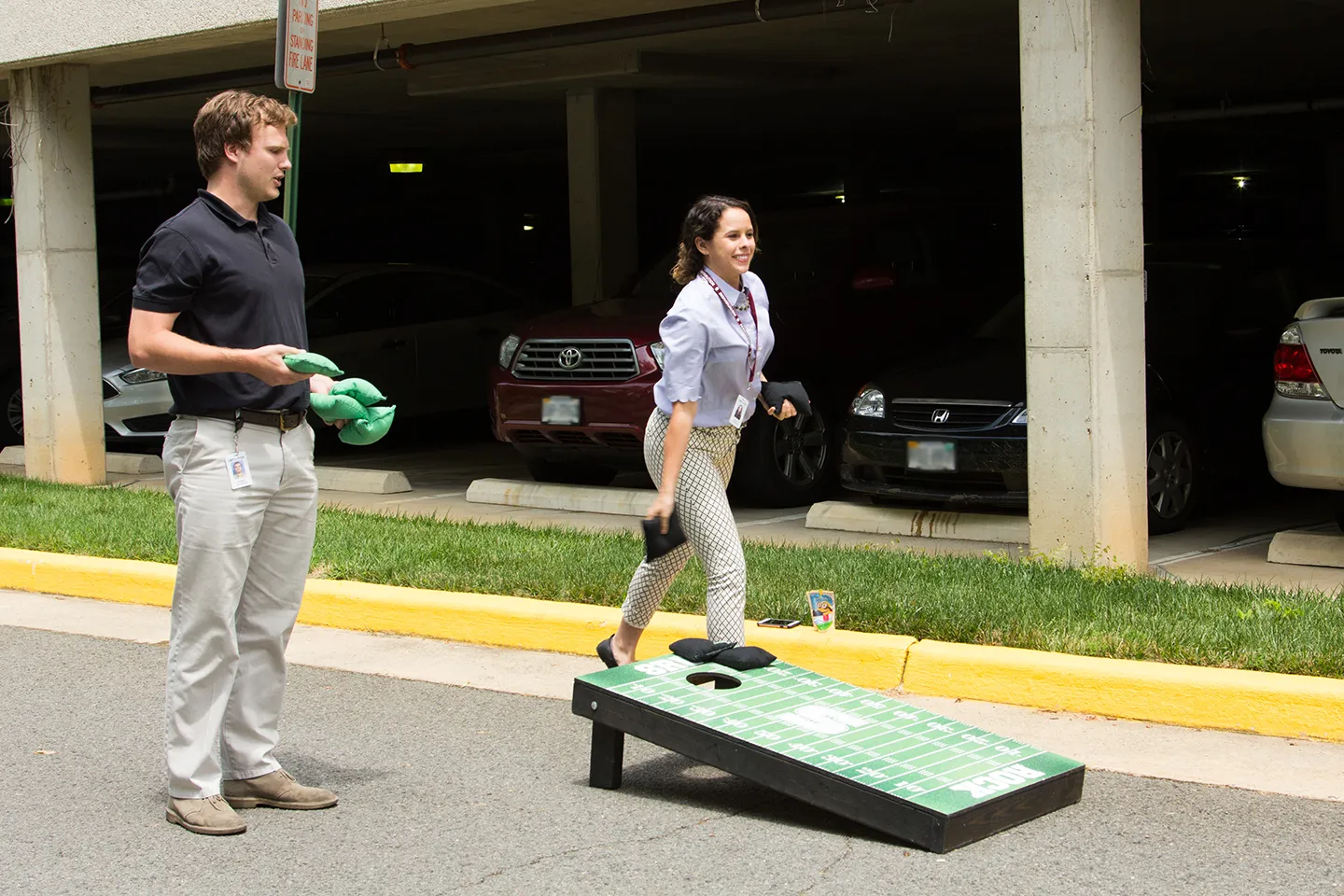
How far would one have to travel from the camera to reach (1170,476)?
923cm

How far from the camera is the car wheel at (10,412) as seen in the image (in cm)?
1485

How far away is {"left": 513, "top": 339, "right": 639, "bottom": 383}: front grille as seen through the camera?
34.2ft

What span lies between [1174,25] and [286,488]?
9917mm

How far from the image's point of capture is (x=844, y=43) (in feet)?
43.0

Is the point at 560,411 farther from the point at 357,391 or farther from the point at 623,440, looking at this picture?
the point at 357,391

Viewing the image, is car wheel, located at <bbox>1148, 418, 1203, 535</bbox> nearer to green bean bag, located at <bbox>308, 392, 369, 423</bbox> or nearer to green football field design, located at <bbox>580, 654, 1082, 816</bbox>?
green football field design, located at <bbox>580, 654, 1082, 816</bbox>

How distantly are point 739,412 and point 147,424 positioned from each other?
32.3 ft

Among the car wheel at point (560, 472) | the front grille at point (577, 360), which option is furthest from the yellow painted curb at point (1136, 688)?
the car wheel at point (560, 472)

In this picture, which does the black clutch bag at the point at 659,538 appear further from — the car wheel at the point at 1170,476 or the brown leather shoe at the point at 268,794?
the car wheel at the point at 1170,476

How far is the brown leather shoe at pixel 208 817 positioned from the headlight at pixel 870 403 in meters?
5.62

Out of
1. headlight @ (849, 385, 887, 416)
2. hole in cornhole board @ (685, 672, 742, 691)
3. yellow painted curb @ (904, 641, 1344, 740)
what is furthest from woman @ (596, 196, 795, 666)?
headlight @ (849, 385, 887, 416)

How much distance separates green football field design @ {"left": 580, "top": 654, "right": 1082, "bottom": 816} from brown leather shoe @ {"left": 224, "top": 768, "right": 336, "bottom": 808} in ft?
3.05

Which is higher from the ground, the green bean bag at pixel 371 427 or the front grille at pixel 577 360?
the front grille at pixel 577 360

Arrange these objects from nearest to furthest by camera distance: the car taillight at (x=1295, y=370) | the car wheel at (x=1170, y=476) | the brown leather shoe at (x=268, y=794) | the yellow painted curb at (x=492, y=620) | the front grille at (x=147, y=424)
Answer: the brown leather shoe at (x=268, y=794), the yellow painted curb at (x=492, y=620), the car taillight at (x=1295, y=370), the car wheel at (x=1170, y=476), the front grille at (x=147, y=424)
